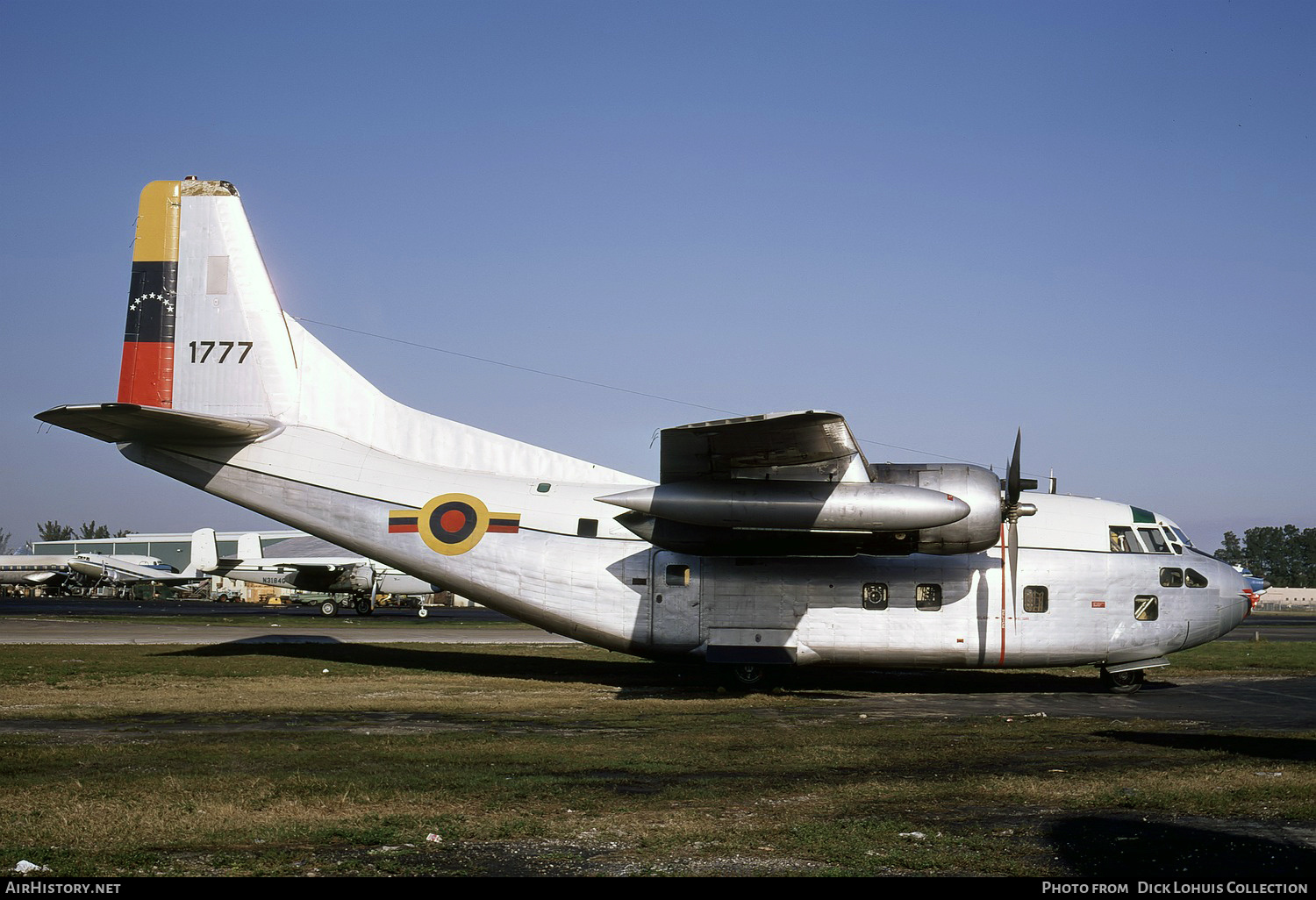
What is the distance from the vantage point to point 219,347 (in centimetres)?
1875

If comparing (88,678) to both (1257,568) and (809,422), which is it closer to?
(809,422)

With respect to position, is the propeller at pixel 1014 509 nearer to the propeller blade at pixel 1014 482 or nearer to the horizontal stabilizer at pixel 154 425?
the propeller blade at pixel 1014 482

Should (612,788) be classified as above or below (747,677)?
above

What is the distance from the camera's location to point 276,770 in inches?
387

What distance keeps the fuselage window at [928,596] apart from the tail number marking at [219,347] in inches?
504

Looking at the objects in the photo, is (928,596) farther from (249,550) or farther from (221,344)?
(249,550)

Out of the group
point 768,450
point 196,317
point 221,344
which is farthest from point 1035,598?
point 196,317

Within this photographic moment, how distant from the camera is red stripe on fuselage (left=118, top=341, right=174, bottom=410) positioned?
1858 centimetres

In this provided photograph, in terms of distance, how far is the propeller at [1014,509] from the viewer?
16703 mm

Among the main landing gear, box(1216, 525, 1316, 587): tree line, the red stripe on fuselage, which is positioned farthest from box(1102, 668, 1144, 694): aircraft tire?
box(1216, 525, 1316, 587): tree line

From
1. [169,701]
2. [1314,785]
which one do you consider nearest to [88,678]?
[169,701]

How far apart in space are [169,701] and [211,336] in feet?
22.3

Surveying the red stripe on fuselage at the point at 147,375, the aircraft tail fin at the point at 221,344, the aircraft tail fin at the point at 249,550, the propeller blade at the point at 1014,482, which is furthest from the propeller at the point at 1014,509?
the aircraft tail fin at the point at 249,550

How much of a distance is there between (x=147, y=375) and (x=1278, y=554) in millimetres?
181699
